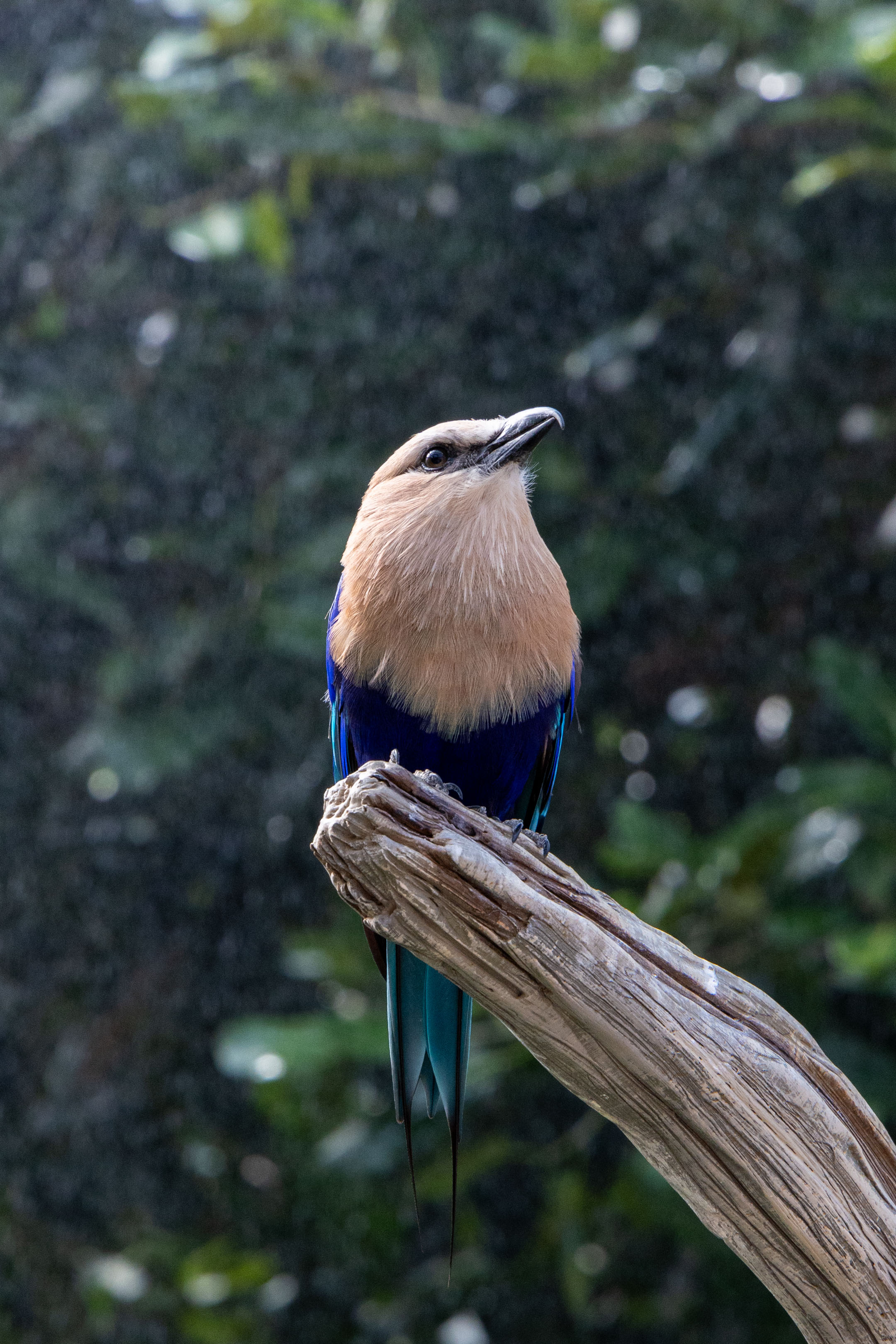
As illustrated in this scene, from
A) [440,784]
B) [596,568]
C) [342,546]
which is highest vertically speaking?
[440,784]

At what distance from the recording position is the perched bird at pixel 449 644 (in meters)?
2.81

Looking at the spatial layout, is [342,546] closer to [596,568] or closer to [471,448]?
[596,568]

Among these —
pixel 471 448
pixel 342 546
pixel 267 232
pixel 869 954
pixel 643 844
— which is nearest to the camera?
pixel 471 448

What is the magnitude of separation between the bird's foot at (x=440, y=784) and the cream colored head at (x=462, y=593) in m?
0.11

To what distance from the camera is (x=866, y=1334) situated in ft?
7.17

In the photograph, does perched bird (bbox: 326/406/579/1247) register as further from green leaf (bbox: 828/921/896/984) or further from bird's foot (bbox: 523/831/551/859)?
green leaf (bbox: 828/921/896/984)

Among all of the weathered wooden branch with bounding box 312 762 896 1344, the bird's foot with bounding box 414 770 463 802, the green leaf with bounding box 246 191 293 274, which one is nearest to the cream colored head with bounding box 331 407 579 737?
the bird's foot with bounding box 414 770 463 802

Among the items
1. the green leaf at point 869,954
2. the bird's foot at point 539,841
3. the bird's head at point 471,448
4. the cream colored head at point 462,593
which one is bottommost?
the green leaf at point 869,954

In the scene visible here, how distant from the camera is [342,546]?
176 inches

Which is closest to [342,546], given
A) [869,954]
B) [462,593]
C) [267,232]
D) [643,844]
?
[267,232]

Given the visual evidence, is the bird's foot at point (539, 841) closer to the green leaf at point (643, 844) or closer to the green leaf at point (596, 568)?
the green leaf at point (643, 844)

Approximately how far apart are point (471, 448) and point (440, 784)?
780 mm

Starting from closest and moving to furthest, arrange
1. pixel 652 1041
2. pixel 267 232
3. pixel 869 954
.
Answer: pixel 652 1041 < pixel 869 954 < pixel 267 232

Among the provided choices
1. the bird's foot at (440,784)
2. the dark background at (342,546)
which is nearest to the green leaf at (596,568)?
the dark background at (342,546)
